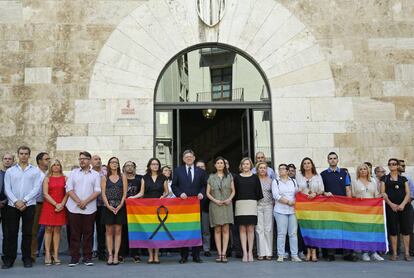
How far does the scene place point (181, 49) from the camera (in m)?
11.4

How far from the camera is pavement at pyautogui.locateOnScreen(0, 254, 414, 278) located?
22.4ft

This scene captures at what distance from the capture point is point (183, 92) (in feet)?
38.3

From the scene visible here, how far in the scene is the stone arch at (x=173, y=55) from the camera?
11.0 m

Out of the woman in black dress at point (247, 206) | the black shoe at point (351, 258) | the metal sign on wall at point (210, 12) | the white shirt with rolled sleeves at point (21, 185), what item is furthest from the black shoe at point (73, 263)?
the metal sign on wall at point (210, 12)

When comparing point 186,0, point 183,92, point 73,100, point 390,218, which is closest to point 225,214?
point 390,218

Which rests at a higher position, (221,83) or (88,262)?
(221,83)

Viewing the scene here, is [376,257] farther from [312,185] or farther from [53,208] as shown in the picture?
[53,208]

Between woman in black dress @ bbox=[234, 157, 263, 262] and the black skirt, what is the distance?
2125 millimetres

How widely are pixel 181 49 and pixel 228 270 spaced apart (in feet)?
20.4

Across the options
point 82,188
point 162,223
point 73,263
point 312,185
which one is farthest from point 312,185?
point 73,263

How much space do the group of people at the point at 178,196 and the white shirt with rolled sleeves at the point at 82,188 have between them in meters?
0.02

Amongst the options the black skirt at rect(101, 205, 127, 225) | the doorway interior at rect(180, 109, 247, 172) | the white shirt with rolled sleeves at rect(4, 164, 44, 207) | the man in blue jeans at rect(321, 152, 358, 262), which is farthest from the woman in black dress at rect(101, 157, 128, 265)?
the doorway interior at rect(180, 109, 247, 172)

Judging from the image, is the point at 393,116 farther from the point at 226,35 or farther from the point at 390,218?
the point at 226,35

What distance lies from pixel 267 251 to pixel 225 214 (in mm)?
1119
